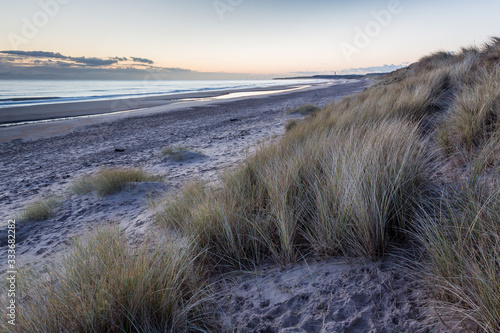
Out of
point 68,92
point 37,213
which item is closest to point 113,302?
point 37,213

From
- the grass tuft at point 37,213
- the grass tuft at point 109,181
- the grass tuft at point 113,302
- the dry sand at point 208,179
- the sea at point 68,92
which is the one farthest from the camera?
the sea at point 68,92

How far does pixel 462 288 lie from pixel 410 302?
11.1 inches

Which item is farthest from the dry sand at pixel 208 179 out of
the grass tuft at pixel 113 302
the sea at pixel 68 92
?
the sea at pixel 68 92

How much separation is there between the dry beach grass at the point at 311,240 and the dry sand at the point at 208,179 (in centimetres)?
14

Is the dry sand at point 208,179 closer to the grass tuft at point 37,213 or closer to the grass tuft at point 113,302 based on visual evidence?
the grass tuft at point 37,213

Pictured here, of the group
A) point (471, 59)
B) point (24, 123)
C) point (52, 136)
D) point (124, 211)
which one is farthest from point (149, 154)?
point (24, 123)

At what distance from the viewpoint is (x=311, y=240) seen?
204cm

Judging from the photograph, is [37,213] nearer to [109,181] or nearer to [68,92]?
[109,181]

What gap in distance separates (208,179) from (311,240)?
320 centimetres

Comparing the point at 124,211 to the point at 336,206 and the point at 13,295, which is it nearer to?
the point at 13,295

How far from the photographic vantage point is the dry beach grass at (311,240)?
1.34 m

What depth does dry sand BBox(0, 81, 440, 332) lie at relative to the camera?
4.88 ft

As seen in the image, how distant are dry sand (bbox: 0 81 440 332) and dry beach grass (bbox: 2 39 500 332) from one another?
0.14 meters

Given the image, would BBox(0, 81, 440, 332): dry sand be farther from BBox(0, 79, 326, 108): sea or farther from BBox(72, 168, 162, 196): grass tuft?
BBox(0, 79, 326, 108): sea
